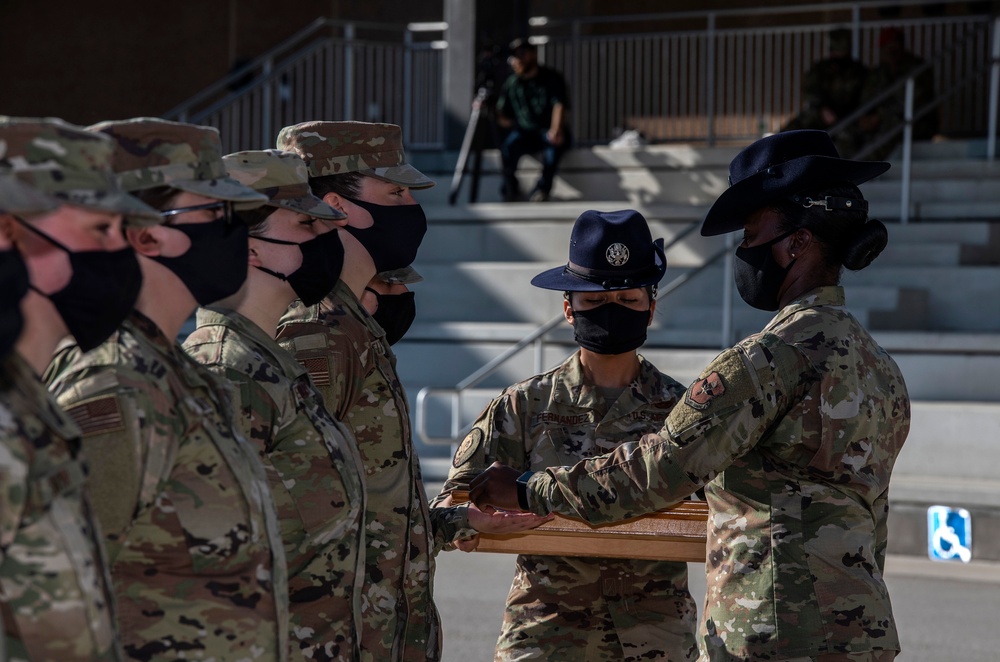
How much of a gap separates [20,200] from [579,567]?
2419 mm

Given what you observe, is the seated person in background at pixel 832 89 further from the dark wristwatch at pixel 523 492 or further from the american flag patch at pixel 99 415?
the american flag patch at pixel 99 415

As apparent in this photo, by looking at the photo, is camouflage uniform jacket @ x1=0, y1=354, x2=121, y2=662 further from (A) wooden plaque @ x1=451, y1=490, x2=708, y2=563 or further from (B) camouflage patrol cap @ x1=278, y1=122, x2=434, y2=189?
(A) wooden plaque @ x1=451, y1=490, x2=708, y2=563

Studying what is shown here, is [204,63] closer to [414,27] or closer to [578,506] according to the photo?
[414,27]

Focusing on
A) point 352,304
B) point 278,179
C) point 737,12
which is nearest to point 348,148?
point 352,304

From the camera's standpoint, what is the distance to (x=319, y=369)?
321 centimetres

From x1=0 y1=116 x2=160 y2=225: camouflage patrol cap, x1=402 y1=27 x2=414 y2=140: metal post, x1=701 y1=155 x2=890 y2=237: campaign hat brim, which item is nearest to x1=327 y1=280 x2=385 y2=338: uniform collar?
x1=701 y1=155 x2=890 y2=237: campaign hat brim

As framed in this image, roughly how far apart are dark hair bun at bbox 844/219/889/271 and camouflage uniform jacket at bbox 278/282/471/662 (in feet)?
3.84

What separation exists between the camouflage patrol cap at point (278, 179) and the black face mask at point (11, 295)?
1.10 m

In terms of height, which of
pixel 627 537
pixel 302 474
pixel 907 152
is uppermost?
pixel 907 152

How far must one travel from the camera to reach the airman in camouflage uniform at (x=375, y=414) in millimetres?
3227

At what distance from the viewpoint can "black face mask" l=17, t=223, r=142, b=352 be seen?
196cm

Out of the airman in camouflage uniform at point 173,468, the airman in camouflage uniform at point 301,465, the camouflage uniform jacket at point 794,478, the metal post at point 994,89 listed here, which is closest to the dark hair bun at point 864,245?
the camouflage uniform jacket at point 794,478

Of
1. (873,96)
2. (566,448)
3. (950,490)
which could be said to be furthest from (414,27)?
(566,448)

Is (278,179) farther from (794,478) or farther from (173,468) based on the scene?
(794,478)
